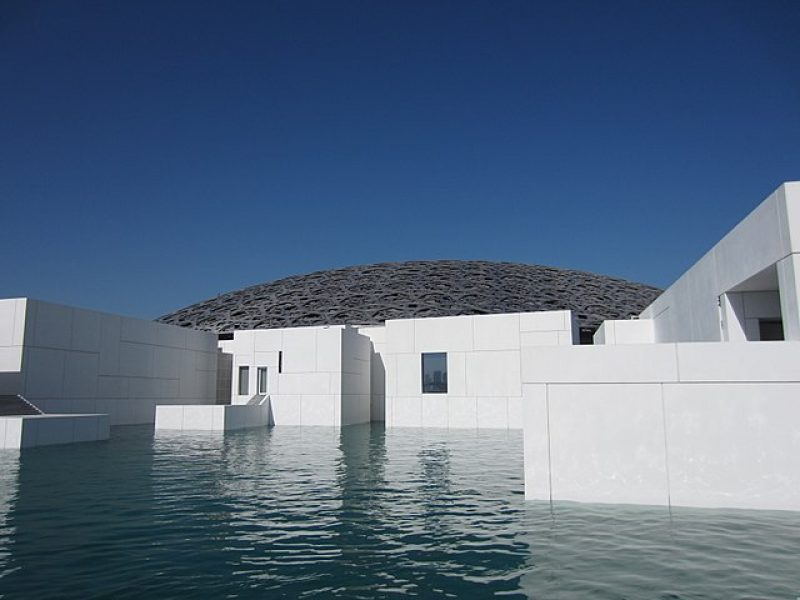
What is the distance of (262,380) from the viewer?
27.0 meters

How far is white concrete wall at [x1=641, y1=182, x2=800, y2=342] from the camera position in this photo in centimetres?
984

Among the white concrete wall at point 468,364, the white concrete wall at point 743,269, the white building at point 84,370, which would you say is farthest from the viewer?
the white concrete wall at point 468,364

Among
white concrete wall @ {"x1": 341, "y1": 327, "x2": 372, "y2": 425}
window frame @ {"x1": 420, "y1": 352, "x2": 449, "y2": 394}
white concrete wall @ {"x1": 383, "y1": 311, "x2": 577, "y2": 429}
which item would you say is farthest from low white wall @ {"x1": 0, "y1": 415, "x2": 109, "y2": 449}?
window frame @ {"x1": 420, "y1": 352, "x2": 449, "y2": 394}

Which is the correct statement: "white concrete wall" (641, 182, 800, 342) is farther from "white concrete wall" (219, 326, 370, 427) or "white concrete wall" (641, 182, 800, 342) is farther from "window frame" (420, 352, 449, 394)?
"white concrete wall" (219, 326, 370, 427)

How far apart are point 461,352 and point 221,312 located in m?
25.0

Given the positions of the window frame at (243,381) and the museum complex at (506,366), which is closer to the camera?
the museum complex at (506,366)

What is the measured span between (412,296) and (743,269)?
1211 inches

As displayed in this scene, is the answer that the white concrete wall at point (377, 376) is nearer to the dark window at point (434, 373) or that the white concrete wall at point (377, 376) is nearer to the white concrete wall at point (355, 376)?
the white concrete wall at point (355, 376)

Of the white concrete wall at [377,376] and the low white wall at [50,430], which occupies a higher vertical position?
the white concrete wall at [377,376]

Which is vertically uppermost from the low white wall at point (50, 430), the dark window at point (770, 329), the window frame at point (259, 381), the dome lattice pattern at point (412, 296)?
the dome lattice pattern at point (412, 296)

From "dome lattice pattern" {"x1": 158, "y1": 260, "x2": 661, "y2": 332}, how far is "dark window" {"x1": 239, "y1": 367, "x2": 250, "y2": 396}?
12243 millimetres

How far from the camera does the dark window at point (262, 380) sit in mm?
26844

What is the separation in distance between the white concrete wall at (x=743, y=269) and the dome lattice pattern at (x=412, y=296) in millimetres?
22507

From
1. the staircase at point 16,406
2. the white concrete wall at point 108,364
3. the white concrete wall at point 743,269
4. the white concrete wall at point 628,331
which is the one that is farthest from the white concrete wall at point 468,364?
the staircase at point 16,406
